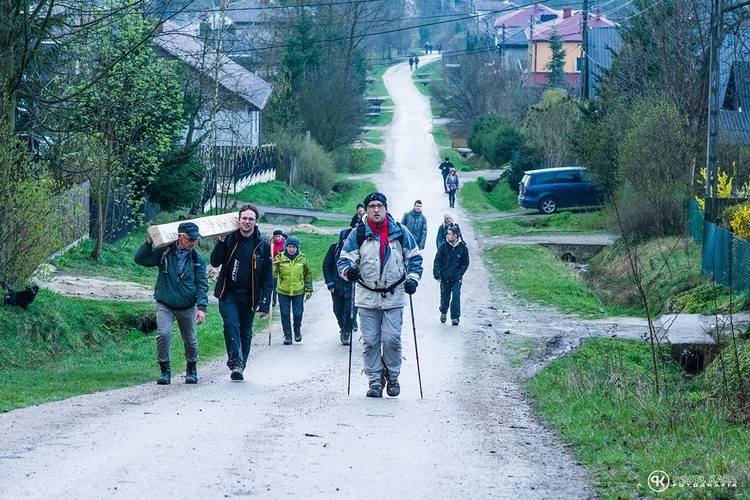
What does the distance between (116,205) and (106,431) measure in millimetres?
21251

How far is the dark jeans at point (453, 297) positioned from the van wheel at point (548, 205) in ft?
77.8

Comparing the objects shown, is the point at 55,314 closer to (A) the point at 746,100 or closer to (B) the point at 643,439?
(B) the point at 643,439

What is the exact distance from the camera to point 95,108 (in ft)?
78.8

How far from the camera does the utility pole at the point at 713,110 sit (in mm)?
22253

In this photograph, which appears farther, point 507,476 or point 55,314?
point 55,314

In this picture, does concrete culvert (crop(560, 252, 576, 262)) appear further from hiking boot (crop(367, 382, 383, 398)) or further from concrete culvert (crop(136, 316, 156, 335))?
hiking boot (crop(367, 382, 383, 398))

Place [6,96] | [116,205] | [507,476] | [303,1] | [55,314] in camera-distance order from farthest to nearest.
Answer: [303,1] < [116,205] < [55,314] < [6,96] < [507,476]

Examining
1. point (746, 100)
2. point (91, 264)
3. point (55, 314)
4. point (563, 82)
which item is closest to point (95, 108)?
point (91, 264)

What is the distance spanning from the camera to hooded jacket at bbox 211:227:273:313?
11.8 metres

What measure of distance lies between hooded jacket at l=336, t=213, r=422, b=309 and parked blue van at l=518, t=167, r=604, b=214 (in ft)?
102

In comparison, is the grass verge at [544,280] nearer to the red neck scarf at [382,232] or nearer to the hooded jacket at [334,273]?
the hooded jacket at [334,273]

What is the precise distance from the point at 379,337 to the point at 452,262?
738 cm

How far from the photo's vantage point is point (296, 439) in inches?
320

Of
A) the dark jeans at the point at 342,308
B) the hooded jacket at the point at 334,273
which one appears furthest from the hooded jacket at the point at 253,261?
the dark jeans at the point at 342,308
